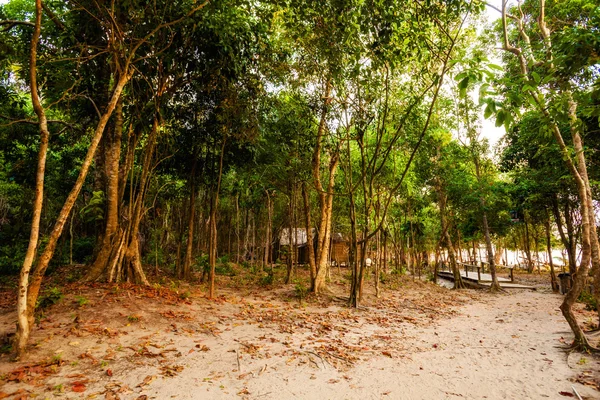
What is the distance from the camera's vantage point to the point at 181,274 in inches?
472

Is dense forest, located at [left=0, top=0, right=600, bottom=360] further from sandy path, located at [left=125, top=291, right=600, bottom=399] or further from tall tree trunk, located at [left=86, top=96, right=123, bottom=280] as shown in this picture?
sandy path, located at [left=125, top=291, right=600, bottom=399]

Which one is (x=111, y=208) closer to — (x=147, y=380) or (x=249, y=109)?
(x=249, y=109)

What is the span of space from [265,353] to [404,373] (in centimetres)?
233

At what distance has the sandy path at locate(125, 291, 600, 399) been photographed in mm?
4219

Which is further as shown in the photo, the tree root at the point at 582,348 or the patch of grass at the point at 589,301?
the patch of grass at the point at 589,301

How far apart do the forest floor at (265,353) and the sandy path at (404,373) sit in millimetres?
24

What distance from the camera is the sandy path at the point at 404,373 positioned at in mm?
4219

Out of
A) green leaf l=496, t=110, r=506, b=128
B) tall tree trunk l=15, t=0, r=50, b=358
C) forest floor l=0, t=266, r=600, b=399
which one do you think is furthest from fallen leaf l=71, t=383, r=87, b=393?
green leaf l=496, t=110, r=506, b=128

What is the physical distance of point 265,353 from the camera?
5570 mm

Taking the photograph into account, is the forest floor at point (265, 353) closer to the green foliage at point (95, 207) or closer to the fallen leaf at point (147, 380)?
the fallen leaf at point (147, 380)

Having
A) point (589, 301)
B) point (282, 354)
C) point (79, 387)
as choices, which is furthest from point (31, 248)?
point (589, 301)

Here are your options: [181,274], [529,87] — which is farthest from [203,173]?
[529,87]

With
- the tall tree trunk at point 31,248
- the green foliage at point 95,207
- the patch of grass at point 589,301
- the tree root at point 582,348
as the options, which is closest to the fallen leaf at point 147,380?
the tall tree trunk at point 31,248

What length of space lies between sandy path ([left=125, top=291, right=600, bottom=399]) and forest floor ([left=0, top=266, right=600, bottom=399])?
2 cm
